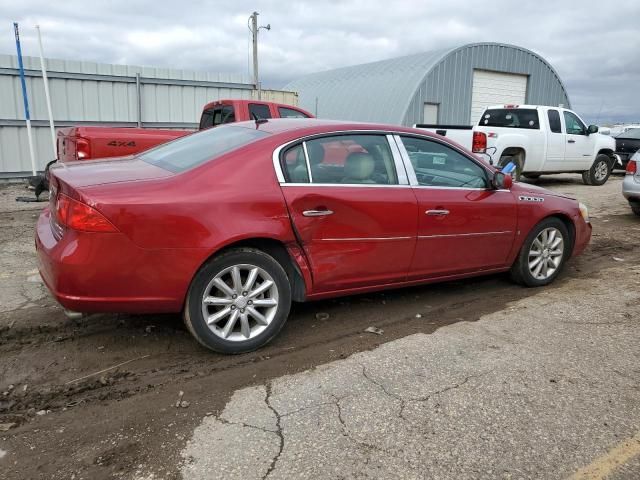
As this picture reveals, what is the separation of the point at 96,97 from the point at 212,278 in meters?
11.9

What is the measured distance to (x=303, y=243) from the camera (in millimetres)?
3729

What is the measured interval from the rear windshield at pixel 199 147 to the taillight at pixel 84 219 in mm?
672

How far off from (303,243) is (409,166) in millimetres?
1185

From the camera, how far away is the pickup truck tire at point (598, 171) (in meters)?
13.6

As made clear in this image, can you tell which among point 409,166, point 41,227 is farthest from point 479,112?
point 41,227

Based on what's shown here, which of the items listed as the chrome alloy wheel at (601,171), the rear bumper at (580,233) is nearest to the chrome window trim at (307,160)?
the rear bumper at (580,233)

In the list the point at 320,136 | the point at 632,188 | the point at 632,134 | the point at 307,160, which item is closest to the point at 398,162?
the point at 320,136

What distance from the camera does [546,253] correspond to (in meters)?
5.25

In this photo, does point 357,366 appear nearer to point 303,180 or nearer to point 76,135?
point 303,180

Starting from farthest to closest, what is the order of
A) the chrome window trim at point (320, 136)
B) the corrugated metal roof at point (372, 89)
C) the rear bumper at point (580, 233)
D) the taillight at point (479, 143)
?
1. the corrugated metal roof at point (372, 89)
2. the taillight at point (479, 143)
3. the rear bumper at point (580, 233)
4. the chrome window trim at point (320, 136)

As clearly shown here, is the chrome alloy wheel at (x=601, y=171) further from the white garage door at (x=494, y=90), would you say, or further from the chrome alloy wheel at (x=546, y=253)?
the white garage door at (x=494, y=90)

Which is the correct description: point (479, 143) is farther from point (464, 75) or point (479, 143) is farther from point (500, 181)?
point (464, 75)

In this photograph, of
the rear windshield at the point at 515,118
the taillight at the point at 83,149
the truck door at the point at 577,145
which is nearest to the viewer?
the taillight at the point at 83,149

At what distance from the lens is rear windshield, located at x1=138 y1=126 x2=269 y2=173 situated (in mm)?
3754
